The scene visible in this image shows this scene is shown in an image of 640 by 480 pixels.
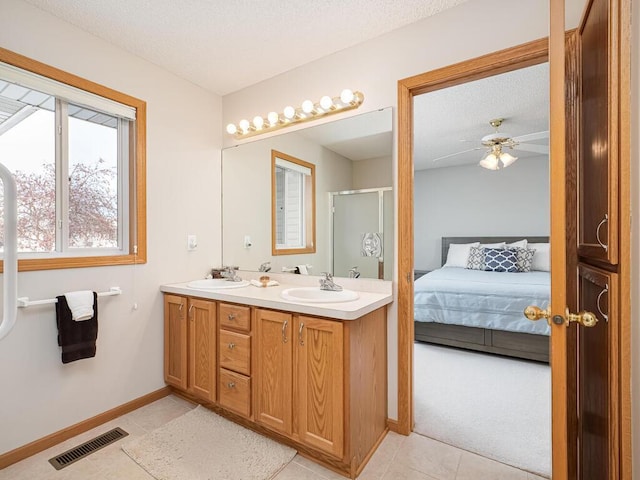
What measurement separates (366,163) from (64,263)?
6.36 ft

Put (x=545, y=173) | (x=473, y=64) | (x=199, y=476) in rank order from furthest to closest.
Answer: (x=545, y=173) < (x=473, y=64) < (x=199, y=476)

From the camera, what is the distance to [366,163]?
85.2 inches

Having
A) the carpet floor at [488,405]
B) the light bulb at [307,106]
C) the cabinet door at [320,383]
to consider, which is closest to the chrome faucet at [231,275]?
the cabinet door at [320,383]

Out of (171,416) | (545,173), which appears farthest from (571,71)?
(545,173)

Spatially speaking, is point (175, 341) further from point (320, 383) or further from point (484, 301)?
point (484, 301)

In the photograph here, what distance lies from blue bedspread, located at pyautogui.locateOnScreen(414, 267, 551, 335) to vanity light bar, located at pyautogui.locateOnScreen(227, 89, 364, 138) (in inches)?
88.1

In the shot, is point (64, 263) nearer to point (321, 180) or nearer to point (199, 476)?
point (199, 476)

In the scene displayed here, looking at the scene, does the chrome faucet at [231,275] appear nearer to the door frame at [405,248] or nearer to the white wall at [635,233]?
the door frame at [405,248]

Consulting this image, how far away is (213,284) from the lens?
8.02ft

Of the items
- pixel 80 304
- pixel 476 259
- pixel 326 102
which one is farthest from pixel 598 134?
pixel 476 259

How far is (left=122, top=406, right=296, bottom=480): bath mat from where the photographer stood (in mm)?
1627

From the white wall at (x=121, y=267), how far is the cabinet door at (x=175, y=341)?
0.06m

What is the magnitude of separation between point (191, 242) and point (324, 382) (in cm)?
159

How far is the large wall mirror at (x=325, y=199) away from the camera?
2084mm
